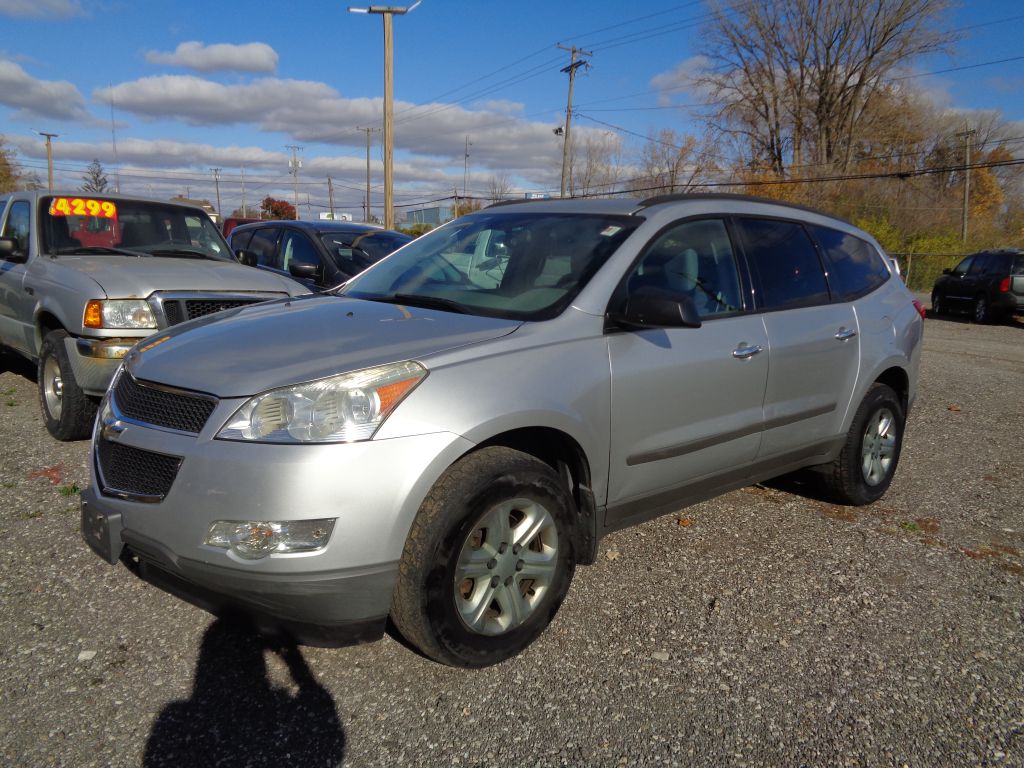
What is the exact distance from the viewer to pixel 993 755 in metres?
2.52

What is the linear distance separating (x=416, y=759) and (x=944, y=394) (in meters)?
8.35

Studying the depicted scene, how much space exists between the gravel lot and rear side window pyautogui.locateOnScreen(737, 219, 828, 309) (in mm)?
1318

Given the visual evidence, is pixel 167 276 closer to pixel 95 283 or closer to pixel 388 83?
pixel 95 283

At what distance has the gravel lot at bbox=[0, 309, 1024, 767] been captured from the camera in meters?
2.51

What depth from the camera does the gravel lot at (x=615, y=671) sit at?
2506 mm

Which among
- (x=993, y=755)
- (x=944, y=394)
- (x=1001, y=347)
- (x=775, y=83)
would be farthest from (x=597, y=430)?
(x=775, y=83)

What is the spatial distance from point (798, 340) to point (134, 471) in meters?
3.13

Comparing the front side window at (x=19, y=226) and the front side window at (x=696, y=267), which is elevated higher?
the front side window at (x=19, y=226)

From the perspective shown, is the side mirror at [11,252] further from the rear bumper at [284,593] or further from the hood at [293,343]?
the rear bumper at [284,593]

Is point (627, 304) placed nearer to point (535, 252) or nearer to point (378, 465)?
point (535, 252)

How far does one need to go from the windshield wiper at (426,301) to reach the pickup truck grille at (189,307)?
229 centimetres

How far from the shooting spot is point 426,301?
3600 millimetres

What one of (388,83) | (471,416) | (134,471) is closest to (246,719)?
(134,471)

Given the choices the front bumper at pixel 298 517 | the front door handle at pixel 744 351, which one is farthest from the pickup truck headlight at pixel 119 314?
the front door handle at pixel 744 351
